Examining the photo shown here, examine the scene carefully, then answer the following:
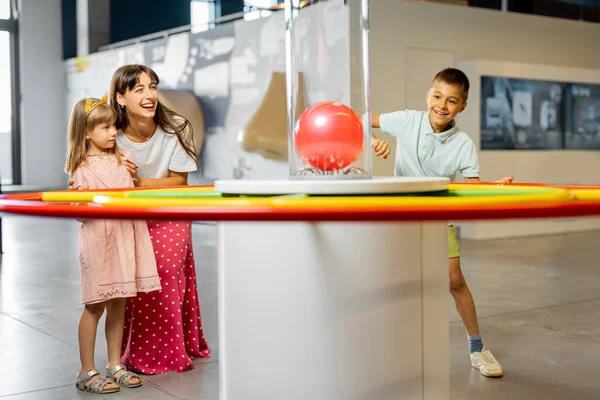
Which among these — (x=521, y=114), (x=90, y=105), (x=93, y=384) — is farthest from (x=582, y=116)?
(x=93, y=384)

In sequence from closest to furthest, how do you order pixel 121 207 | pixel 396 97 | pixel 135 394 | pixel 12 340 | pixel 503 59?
pixel 121 207, pixel 135 394, pixel 12 340, pixel 396 97, pixel 503 59

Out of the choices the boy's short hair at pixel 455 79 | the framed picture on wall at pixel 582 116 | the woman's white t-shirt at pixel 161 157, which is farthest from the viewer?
the framed picture on wall at pixel 582 116

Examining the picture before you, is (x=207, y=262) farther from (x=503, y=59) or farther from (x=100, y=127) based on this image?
(x=503, y=59)

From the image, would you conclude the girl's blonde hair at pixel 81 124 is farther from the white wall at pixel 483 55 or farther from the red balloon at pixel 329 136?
the white wall at pixel 483 55

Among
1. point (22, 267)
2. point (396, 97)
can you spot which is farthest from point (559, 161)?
point (22, 267)

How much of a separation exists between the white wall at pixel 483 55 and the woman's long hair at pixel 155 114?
15.6ft

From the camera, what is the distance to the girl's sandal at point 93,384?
2.84 metres

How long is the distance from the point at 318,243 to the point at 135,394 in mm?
1427

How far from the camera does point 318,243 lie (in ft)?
5.62

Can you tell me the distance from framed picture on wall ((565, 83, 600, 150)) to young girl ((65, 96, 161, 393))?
7.24 m

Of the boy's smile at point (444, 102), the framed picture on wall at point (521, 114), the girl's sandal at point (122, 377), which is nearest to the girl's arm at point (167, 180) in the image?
the girl's sandal at point (122, 377)

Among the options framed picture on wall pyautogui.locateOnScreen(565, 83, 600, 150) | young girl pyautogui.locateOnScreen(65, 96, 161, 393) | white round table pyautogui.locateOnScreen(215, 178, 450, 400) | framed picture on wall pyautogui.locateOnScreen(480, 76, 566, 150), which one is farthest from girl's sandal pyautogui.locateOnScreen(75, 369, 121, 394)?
framed picture on wall pyautogui.locateOnScreen(565, 83, 600, 150)

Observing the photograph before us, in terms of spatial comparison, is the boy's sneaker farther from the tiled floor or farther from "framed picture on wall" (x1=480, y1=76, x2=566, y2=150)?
"framed picture on wall" (x1=480, y1=76, x2=566, y2=150)

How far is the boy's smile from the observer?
2.89 metres
